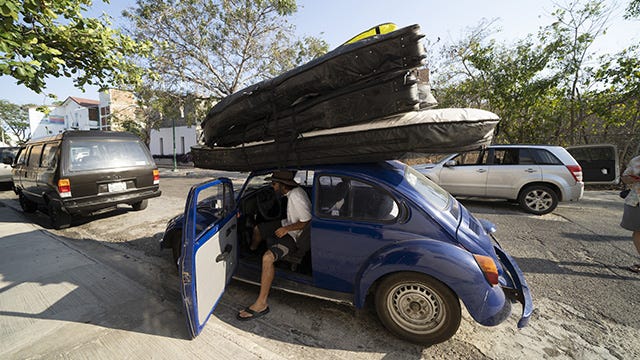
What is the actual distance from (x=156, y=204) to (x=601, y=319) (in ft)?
29.3

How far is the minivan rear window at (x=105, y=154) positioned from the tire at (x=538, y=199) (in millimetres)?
8807

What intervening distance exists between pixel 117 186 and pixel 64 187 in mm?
Answer: 777

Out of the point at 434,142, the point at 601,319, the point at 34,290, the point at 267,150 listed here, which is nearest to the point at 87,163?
the point at 34,290

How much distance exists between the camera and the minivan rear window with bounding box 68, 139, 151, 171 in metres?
4.88

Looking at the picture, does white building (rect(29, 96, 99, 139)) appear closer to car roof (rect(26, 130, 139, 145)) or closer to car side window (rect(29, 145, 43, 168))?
car side window (rect(29, 145, 43, 168))

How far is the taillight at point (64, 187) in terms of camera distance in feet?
15.1

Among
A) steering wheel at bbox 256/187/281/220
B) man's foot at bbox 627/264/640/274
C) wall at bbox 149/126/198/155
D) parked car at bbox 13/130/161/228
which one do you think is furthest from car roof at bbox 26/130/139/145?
wall at bbox 149/126/198/155

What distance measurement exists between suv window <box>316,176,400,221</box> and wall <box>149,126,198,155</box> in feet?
96.1

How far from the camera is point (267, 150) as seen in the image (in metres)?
2.52

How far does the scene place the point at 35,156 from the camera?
576cm

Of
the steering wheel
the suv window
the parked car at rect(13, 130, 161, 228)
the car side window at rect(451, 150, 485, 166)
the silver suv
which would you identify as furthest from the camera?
the car side window at rect(451, 150, 485, 166)

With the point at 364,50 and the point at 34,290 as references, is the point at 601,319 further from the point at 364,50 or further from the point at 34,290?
the point at 34,290

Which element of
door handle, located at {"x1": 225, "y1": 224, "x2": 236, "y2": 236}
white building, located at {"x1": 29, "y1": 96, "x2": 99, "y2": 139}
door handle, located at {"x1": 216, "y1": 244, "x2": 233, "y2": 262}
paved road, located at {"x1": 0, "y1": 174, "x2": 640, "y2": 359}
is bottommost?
paved road, located at {"x1": 0, "y1": 174, "x2": 640, "y2": 359}

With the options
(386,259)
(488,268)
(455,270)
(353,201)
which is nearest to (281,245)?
(353,201)
